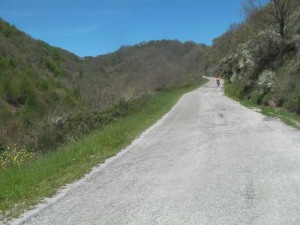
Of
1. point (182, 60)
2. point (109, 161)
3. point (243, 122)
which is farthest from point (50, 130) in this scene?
point (182, 60)

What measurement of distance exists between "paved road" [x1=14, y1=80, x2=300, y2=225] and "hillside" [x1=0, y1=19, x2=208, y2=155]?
863 cm

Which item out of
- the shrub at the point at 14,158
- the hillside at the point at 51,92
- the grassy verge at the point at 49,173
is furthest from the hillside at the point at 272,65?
the shrub at the point at 14,158

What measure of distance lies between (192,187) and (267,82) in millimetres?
17239

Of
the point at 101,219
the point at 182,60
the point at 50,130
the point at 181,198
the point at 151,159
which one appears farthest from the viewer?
the point at 182,60

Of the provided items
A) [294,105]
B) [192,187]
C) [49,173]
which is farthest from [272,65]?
[192,187]

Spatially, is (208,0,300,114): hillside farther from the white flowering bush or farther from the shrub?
the shrub

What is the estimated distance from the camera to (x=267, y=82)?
76.3 ft

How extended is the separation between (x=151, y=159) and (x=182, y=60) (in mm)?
143082

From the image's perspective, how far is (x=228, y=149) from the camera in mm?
10672

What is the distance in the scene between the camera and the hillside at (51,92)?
837 inches

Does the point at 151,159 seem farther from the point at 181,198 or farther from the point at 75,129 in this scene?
the point at 75,129

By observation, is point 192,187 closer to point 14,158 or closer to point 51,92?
point 14,158

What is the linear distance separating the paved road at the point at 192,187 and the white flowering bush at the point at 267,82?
11.1 m

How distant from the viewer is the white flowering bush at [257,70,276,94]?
74.8ft
